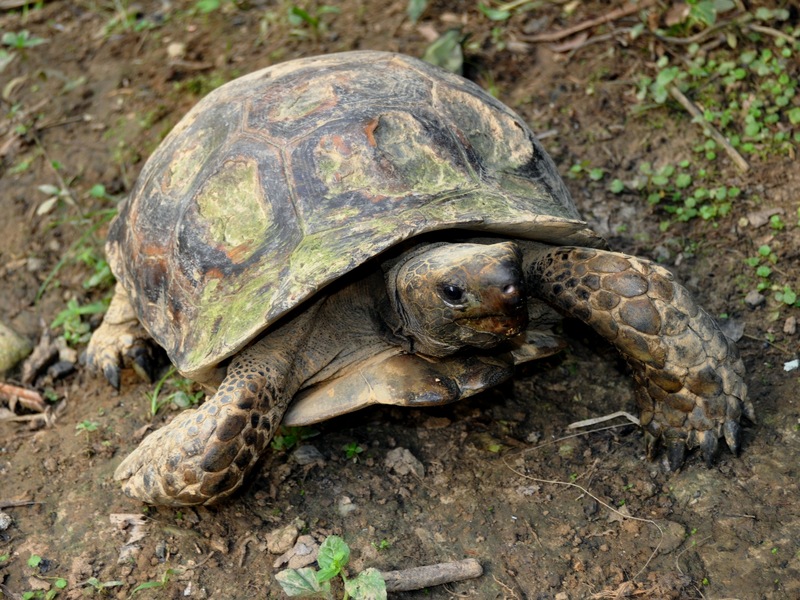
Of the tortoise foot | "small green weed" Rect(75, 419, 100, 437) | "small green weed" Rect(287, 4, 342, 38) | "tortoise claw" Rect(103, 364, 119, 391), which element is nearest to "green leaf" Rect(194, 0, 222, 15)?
"small green weed" Rect(287, 4, 342, 38)

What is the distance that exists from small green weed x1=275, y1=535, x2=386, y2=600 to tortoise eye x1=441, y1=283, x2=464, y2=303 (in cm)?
99

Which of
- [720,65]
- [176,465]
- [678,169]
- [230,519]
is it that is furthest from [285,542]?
[720,65]

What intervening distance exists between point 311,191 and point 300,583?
61.6 inches

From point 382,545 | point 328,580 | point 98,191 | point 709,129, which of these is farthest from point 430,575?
point 98,191

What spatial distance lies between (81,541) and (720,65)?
455 centimetres

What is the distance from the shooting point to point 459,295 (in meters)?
3.23

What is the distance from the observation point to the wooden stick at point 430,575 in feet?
10.8

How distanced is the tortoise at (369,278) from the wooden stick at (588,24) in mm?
2292

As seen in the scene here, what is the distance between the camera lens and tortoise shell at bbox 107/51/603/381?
3.47 meters

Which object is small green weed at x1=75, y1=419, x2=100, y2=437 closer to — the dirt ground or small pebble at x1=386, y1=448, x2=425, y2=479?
the dirt ground

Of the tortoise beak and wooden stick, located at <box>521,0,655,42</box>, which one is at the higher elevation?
the tortoise beak

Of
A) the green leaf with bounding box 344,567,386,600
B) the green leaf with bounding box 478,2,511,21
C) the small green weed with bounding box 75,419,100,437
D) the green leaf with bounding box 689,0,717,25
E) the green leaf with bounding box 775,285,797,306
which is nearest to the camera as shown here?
the green leaf with bounding box 344,567,386,600

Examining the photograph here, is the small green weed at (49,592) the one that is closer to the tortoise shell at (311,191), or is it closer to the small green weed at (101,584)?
the small green weed at (101,584)

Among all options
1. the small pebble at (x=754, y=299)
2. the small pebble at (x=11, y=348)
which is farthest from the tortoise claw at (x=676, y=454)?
the small pebble at (x=11, y=348)
